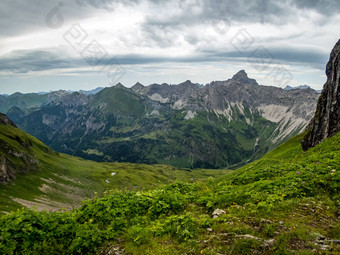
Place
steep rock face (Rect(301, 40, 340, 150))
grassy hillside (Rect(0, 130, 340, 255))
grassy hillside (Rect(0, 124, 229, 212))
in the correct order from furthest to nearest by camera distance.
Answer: grassy hillside (Rect(0, 124, 229, 212)) → steep rock face (Rect(301, 40, 340, 150)) → grassy hillside (Rect(0, 130, 340, 255))

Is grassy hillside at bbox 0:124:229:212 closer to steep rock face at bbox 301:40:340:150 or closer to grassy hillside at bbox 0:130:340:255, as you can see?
steep rock face at bbox 301:40:340:150

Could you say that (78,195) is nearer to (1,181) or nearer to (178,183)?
(1,181)

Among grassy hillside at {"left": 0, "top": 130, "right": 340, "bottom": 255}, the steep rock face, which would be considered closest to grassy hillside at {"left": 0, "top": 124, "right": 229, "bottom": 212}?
the steep rock face

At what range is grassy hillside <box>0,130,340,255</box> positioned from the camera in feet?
33.7

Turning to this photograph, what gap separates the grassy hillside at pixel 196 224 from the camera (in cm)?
1028

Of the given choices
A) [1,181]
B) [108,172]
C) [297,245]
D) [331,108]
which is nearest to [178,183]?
[297,245]

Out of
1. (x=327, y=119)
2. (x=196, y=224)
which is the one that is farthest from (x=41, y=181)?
(x=327, y=119)

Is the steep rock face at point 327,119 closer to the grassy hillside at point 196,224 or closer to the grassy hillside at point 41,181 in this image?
the grassy hillside at point 196,224

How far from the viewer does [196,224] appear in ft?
41.8

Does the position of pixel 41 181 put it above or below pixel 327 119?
below

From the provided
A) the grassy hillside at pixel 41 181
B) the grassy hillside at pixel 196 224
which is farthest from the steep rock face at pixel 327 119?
the grassy hillside at pixel 41 181

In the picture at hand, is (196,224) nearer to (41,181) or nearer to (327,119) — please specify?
(327,119)

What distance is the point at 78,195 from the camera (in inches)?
4560

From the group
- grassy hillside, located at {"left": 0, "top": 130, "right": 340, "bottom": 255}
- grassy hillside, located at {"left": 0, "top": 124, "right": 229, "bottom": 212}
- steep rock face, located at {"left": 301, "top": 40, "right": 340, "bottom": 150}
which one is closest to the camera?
grassy hillside, located at {"left": 0, "top": 130, "right": 340, "bottom": 255}
